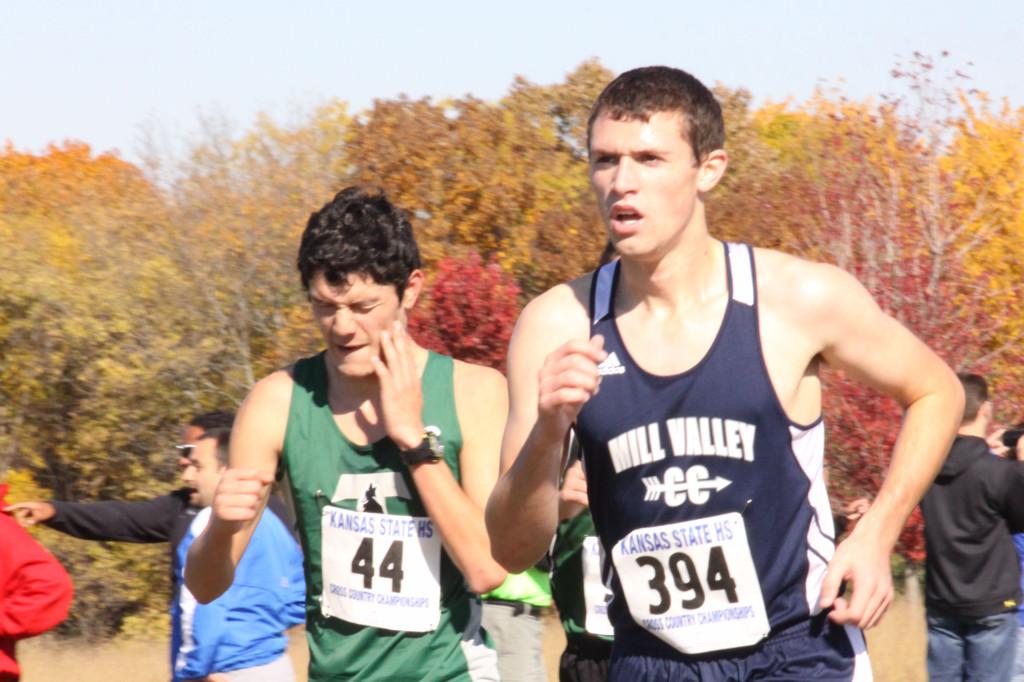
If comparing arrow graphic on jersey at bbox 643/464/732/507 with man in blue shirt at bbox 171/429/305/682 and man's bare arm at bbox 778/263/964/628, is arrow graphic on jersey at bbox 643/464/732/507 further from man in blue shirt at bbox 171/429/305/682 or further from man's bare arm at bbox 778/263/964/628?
man in blue shirt at bbox 171/429/305/682

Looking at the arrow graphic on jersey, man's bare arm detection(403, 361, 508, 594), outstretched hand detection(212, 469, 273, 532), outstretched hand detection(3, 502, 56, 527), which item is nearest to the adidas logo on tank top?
the arrow graphic on jersey

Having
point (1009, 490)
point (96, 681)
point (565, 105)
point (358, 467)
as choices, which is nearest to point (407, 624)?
point (358, 467)

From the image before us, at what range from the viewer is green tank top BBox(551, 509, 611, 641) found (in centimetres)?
546

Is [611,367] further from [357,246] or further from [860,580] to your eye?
[357,246]

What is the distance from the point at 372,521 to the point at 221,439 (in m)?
2.01

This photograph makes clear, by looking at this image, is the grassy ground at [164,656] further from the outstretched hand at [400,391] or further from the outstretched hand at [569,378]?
the outstretched hand at [569,378]

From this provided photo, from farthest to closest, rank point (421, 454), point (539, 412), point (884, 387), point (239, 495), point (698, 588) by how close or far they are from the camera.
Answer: point (421, 454) < point (239, 495) < point (884, 387) < point (698, 588) < point (539, 412)

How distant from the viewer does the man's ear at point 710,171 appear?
3293 millimetres

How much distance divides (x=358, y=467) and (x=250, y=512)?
0.38 meters

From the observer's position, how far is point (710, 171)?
3328mm

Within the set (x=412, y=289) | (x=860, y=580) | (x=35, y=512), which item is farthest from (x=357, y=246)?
(x=35, y=512)

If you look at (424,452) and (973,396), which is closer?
(424,452)

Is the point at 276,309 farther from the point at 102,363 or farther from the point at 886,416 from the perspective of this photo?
the point at 886,416

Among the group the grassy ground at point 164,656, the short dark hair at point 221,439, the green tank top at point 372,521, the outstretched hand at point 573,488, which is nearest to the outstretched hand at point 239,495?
the green tank top at point 372,521
